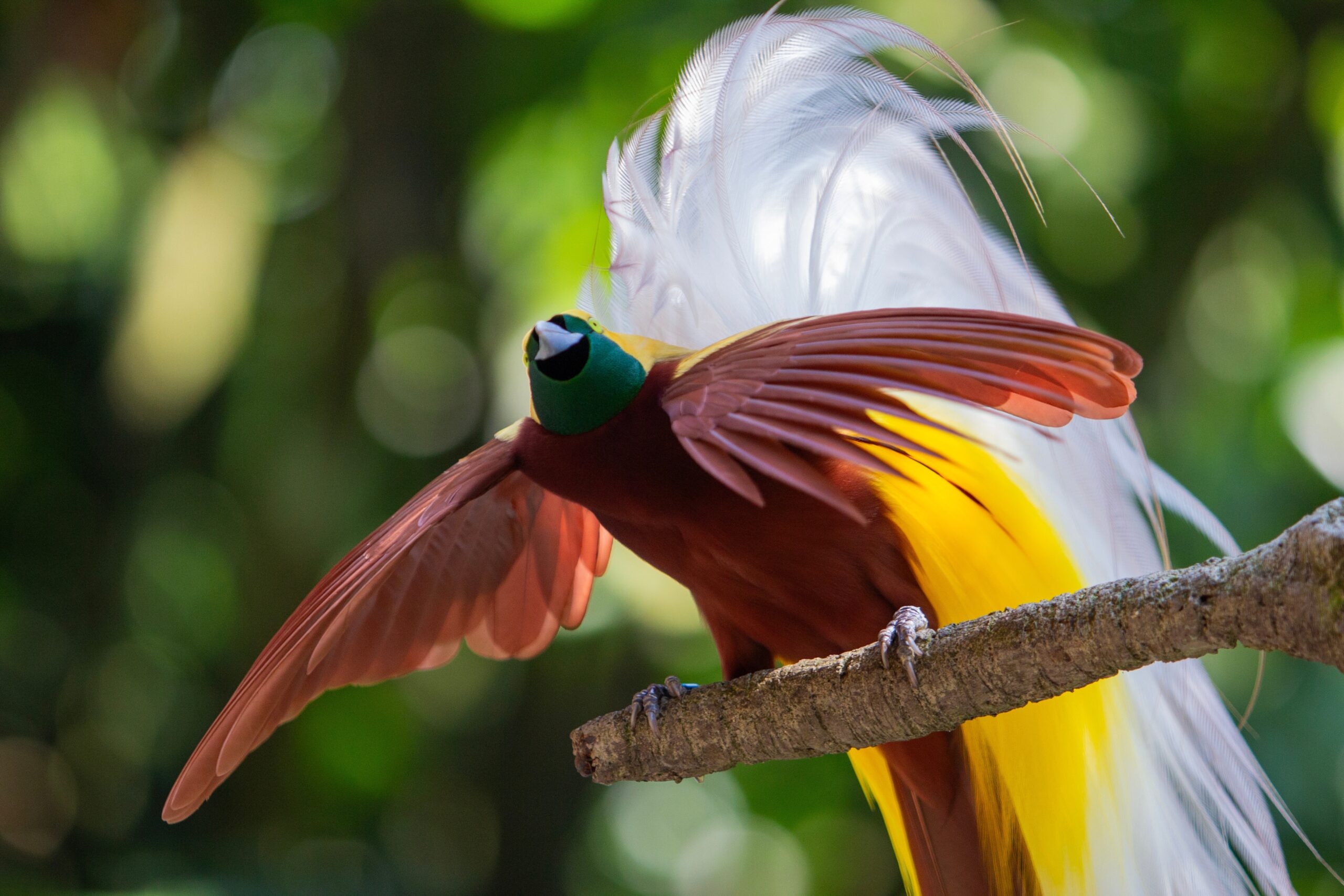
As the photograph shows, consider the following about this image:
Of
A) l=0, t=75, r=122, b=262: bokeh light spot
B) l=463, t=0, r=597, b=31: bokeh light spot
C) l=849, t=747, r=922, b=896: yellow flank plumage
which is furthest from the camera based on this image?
l=0, t=75, r=122, b=262: bokeh light spot

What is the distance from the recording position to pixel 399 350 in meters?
2.58

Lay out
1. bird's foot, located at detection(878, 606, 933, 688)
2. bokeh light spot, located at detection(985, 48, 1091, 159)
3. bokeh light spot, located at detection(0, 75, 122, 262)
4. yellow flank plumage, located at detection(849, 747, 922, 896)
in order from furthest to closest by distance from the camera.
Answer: bokeh light spot, located at detection(0, 75, 122, 262) < bokeh light spot, located at detection(985, 48, 1091, 159) < yellow flank plumage, located at detection(849, 747, 922, 896) < bird's foot, located at detection(878, 606, 933, 688)

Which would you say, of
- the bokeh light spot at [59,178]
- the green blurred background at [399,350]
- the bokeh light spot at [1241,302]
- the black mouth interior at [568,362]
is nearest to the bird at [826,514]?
the black mouth interior at [568,362]

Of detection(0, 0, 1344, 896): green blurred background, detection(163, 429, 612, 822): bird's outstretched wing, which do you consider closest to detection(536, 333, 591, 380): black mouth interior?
detection(163, 429, 612, 822): bird's outstretched wing

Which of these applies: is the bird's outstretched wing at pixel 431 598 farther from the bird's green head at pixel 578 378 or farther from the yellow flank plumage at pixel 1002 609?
the yellow flank plumage at pixel 1002 609

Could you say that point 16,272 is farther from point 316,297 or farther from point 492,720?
point 492,720

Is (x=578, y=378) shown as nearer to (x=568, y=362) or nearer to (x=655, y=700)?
(x=568, y=362)

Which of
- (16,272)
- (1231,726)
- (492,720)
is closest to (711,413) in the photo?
(1231,726)

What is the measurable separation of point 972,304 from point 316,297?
2.01m

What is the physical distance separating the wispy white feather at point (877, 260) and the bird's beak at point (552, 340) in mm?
233

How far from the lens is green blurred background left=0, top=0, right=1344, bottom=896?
89.8 inches

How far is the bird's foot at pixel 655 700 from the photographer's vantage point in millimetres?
937

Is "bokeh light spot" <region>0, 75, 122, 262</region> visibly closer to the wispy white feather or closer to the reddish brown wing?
the wispy white feather

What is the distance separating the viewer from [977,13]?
2.23 metres
